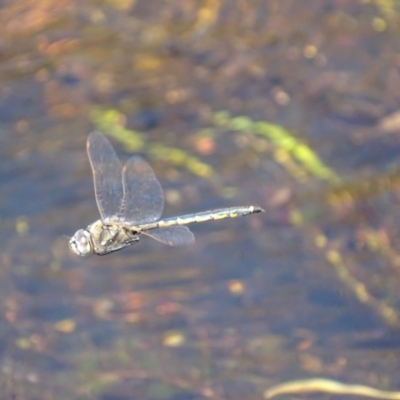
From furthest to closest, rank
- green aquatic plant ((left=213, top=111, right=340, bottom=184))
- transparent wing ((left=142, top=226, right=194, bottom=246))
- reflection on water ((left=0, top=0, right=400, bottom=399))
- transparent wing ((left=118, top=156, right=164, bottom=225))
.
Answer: green aquatic plant ((left=213, top=111, right=340, bottom=184)) < reflection on water ((left=0, top=0, right=400, bottom=399)) < transparent wing ((left=118, top=156, right=164, bottom=225)) < transparent wing ((left=142, top=226, right=194, bottom=246))

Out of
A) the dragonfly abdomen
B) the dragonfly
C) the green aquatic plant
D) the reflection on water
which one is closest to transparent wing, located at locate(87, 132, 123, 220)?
the dragonfly

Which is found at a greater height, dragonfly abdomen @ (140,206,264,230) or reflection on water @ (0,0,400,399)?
dragonfly abdomen @ (140,206,264,230)

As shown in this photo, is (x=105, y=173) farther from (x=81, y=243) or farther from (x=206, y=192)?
(x=206, y=192)

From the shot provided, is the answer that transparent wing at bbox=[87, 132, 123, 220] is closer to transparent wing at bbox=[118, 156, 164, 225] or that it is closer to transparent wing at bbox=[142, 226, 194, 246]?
transparent wing at bbox=[118, 156, 164, 225]

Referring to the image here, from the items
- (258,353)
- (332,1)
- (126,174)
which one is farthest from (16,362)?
(332,1)

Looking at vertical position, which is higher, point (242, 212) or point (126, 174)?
point (126, 174)

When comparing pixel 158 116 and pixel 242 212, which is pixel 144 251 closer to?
pixel 158 116
